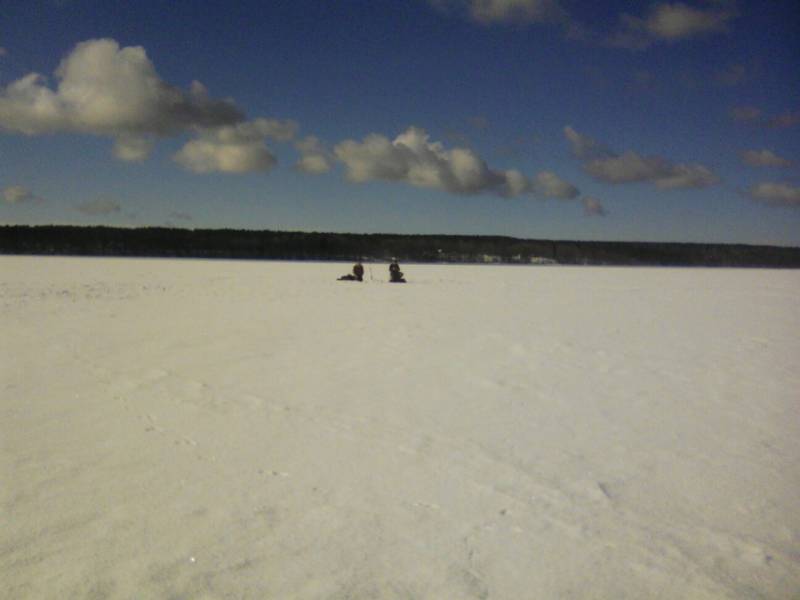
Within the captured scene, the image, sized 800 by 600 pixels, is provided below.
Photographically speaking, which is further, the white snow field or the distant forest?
the distant forest

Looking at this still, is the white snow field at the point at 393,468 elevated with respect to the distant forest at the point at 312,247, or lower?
lower

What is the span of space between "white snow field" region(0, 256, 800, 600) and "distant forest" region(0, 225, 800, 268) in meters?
41.5

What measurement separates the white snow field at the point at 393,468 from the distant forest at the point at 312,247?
41.5 metres

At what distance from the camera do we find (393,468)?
4.02 metres

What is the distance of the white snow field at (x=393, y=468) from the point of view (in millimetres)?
2848

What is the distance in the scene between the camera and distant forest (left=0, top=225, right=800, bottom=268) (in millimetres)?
49812

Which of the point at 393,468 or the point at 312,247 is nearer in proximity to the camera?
the point at 393,468

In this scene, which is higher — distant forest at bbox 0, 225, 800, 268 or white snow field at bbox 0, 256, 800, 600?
distant forest at bbox 0, 225, 800, 268

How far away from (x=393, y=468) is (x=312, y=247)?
49.9 m

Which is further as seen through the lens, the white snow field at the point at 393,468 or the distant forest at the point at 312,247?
the distant forest at the point at 312,247

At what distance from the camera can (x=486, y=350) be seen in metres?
8.19

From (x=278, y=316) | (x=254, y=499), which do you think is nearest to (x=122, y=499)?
(x=254, y=499)

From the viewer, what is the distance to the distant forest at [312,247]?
163 feet

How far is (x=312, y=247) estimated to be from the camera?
52906mm
